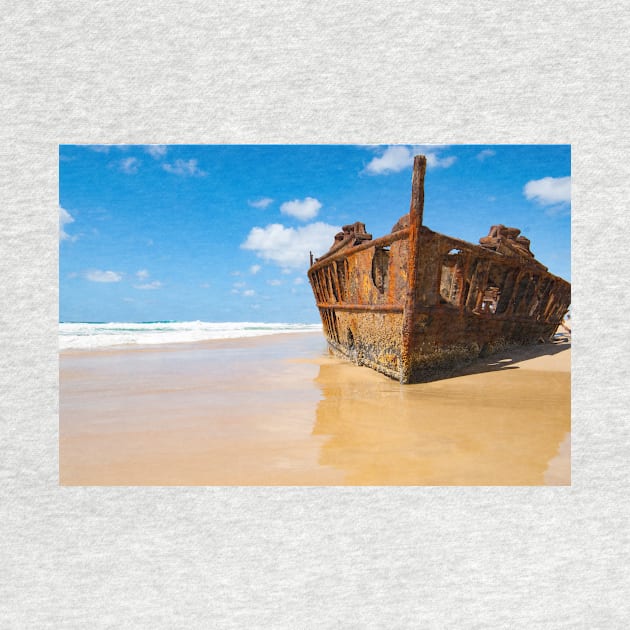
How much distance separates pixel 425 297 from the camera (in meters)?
4.91

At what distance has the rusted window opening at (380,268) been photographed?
566 centimetres

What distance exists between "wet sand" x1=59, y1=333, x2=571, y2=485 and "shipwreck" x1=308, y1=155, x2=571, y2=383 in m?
0.37

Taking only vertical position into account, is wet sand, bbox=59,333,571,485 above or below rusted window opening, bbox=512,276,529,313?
below

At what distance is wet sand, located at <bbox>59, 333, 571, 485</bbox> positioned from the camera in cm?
263

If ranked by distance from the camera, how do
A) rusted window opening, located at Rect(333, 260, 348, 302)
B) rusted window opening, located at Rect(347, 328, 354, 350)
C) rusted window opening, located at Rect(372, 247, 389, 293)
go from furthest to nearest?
rusted window opening, located at Rect(347, 328, 354, 350), rusted window opening, located at Rect(333, 260, 348, 302), rusted window opening, located at Rect(372, 247, 389, 293)

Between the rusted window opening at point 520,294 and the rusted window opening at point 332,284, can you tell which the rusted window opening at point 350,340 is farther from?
the rusted window opening at point 520,294

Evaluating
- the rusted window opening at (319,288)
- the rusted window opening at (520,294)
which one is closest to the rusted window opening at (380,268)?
the rusted window opening at (520,294)

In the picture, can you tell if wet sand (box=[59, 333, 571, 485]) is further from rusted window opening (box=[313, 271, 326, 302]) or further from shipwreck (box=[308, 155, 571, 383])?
rusted window opening (box=[313, 271, 326, 302])

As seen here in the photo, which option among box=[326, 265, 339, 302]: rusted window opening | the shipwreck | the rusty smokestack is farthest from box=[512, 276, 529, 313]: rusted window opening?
the rusty smokestack

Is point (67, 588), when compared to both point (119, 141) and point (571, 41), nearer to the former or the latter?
point (119, 141)

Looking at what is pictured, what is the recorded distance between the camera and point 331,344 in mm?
9047

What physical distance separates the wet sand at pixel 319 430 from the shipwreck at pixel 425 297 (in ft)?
1.23

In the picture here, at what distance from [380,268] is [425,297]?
1.10 m

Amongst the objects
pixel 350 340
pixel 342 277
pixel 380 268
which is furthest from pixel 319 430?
pixel 342 277
